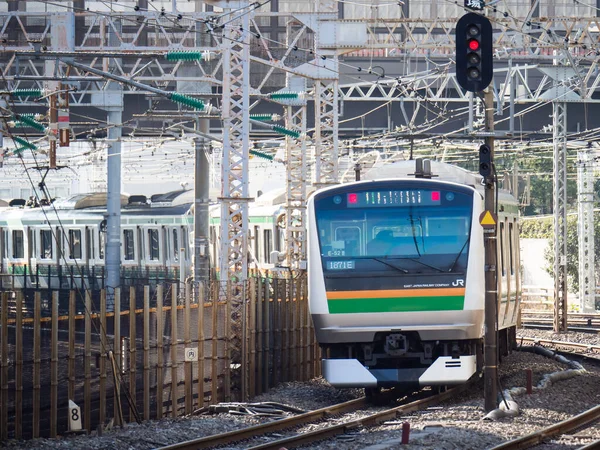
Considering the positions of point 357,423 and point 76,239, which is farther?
point 76,239

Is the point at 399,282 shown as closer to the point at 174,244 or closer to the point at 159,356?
the point at 159,356

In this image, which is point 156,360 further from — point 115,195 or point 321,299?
point 115,195

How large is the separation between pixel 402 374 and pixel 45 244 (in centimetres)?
2601

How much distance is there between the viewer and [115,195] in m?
28.9

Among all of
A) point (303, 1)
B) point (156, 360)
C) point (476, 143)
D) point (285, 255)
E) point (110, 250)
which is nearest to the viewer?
point (156, 360)

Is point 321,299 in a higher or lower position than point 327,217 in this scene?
lower

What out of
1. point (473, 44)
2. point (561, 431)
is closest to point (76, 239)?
point (473, 44)

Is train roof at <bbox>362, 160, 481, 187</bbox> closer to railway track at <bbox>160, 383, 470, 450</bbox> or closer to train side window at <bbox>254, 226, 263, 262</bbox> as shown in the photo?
railway track at <bbox>160, 383, 470, 450</bbox>

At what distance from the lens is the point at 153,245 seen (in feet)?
120

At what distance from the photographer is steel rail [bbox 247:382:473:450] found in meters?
12.4

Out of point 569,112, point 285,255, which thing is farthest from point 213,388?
point 569,112

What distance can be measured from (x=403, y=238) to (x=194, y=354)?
3136 mm

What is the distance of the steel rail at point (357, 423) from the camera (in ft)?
40.6

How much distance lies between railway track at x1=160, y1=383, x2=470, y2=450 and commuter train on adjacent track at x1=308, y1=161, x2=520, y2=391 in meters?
0.47
